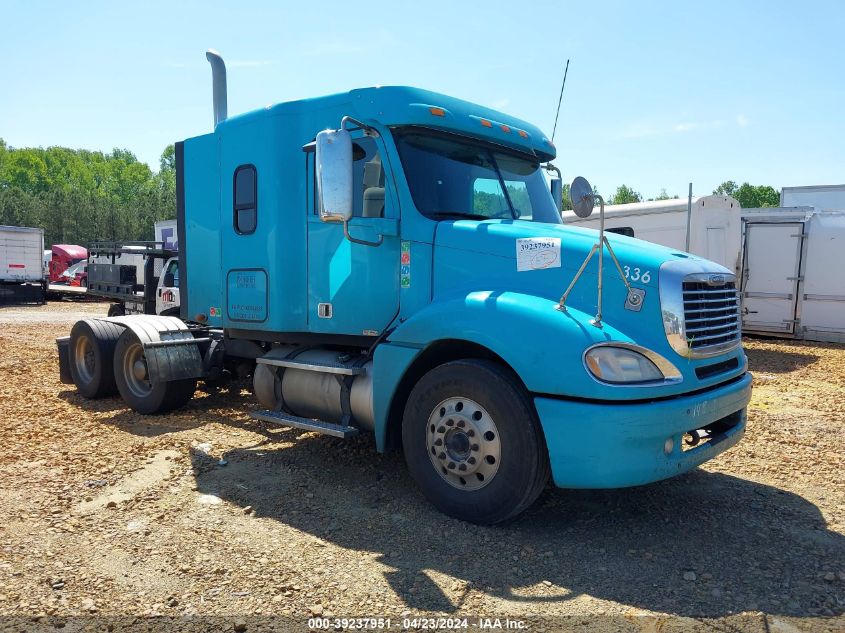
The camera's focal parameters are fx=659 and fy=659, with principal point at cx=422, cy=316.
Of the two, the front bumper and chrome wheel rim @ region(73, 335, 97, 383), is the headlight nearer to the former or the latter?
the front bumper

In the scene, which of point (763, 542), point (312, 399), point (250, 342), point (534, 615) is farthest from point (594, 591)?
point (250, 342)

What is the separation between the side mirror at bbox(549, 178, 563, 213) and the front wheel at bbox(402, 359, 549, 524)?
260 centimetres

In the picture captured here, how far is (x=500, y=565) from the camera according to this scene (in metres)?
3.70

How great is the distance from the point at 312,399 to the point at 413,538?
1823 millimetres

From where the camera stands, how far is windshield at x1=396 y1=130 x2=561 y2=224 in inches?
193

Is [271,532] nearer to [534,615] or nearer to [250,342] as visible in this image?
[534,615]

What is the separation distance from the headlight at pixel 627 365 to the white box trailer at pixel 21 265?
27.9 metres

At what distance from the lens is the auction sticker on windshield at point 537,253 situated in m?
4.25

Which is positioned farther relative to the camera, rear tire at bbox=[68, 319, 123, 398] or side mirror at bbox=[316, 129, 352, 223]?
rear tire at bbox=[68, 319, 123, 398]

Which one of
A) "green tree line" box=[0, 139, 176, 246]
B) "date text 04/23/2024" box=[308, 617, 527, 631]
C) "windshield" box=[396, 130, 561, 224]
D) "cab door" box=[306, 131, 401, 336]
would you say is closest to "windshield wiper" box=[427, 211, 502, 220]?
"windshield" box=[396, 130, 561, 224]

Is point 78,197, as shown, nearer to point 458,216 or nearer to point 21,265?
point 21,265

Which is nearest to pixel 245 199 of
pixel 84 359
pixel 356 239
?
pixel 356 239

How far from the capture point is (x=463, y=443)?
423 cm

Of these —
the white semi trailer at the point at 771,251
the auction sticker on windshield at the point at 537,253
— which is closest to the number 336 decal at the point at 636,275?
the auction sticker on windshield at the point at 537,253
